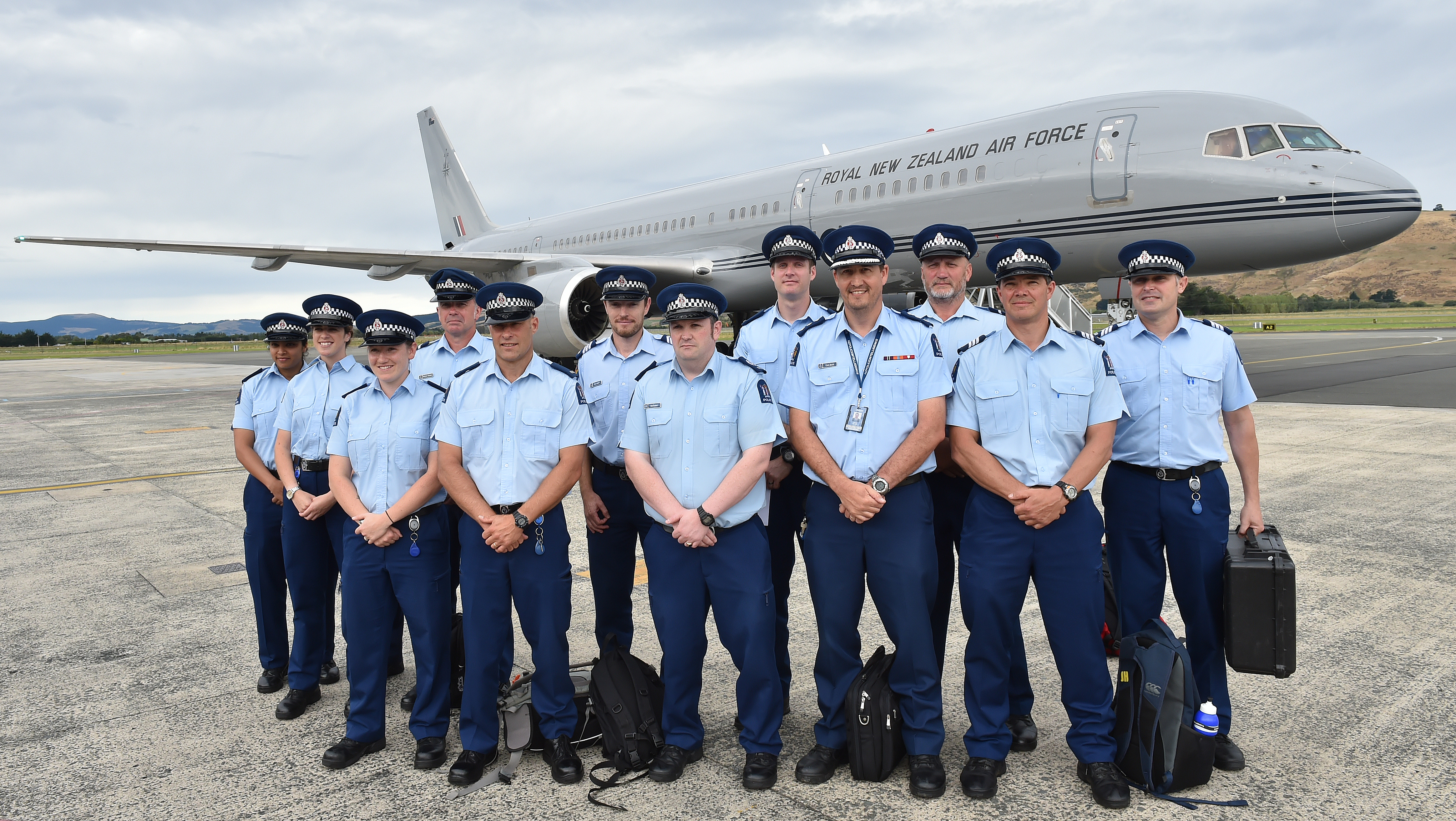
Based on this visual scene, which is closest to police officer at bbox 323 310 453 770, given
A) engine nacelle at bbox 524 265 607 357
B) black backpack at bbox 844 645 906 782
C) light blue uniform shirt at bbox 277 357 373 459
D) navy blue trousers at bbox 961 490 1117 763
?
light blue uniform shirt at bbox 277 357 373 459

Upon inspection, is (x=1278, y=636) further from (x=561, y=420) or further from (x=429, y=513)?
(x=429, y=513)

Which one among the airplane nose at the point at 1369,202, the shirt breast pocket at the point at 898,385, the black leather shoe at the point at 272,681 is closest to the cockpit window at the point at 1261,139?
the airplane nose at the point at 1369,202

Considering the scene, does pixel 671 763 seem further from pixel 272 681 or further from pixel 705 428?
pixel 272 681

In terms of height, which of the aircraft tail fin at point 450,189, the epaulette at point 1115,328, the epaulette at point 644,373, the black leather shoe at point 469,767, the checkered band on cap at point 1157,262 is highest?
the aircraft tail fin at point 450,189

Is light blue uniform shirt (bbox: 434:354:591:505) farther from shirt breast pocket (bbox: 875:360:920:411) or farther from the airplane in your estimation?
the airplane

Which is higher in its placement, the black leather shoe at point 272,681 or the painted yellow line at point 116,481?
the painted yellow line at point 116,481

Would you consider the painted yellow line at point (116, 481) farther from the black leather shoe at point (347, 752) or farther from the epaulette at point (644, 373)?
the epaulette at point (644, 373)

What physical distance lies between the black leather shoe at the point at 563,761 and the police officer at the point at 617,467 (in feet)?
1.81

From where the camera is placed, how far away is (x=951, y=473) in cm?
374

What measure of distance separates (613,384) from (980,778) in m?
2.44

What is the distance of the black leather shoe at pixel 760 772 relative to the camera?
10.7 ft

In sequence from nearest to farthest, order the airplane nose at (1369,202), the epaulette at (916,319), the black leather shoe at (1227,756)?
the black leather shoe at (1227,756), the epaulette at (916,319), the airplane nose at (1369,202)

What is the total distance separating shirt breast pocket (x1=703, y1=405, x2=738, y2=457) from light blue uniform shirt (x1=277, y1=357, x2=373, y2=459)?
169 cm

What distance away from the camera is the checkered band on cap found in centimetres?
360
